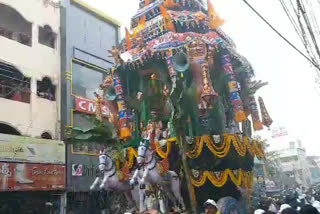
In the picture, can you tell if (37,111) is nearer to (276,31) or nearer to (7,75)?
(7,75)

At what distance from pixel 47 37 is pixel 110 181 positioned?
1241cm

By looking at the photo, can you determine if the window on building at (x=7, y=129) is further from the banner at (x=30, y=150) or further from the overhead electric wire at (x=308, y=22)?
the overhead electric wire at (x=308, y=22)

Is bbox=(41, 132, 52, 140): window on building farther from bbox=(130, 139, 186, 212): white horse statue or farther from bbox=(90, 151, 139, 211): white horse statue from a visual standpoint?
bbox=(130, 139, 186, 212): white horse statue

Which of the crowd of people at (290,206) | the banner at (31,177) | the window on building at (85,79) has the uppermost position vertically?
the window on building at (85,79)

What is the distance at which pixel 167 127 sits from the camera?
14133mm

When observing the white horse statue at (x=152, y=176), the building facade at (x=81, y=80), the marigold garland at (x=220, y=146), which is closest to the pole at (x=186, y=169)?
the marigold garland at (x=220, y=146)

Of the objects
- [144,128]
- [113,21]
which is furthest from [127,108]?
[113,21]

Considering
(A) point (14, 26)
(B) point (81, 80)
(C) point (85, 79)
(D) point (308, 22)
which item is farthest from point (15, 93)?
(D) point (308, 22)

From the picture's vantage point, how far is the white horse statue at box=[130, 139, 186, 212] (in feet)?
38.8

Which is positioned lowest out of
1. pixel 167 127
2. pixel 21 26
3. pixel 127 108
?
pixel 167 127

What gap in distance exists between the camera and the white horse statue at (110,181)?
1323 cm

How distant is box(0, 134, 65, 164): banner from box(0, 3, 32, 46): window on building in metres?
5.68

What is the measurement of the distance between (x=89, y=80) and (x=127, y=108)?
31.0ft

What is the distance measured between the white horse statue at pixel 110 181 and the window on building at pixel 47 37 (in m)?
11.3
